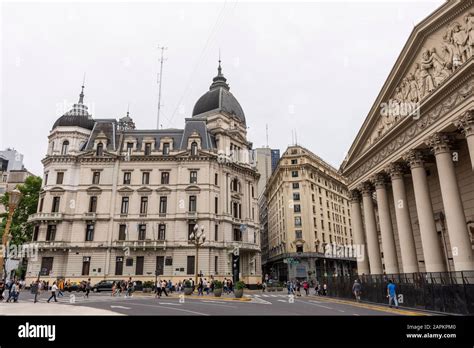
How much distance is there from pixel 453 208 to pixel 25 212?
5907 cm

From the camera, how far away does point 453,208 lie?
16.3 m

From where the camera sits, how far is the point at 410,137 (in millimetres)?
20203

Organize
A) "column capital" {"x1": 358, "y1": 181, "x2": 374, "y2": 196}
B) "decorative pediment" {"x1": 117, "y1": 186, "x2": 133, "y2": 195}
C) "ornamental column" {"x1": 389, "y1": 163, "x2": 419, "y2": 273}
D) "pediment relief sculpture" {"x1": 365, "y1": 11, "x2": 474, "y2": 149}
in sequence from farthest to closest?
"decorative pediment" {"x1": 117, "y1": 186, "x2": 133, "y2": 195} < "column capital" {"x1": 358, "y1": 181, "x2": 374, "y2": 196} < "ornamental column" {"x1": 389, "y1": 163, "x2": 419, "y2": 273} < "pediment relief sculpture" {"x1": 365, "y1": 11, "x2": 474, "y2": 149}

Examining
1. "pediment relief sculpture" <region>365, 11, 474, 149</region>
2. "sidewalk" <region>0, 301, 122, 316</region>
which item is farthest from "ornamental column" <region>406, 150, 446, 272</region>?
"sidewalk" <region>0, 301, 122, 316</region>

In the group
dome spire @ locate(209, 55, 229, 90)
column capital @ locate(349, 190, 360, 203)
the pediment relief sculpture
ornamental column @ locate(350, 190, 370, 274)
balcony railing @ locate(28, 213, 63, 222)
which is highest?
dome spire @ locate(209, 55, 229, 90)

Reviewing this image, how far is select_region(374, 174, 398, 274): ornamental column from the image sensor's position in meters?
23.3

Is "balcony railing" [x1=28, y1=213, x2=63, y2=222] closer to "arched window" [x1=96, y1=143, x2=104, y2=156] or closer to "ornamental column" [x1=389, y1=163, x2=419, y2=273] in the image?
"arched window" [x1=96, y1=143, x2=104, y2=156]

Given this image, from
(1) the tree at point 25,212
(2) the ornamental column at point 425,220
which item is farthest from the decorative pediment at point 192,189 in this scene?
(2) the ornamental column at point 425,220

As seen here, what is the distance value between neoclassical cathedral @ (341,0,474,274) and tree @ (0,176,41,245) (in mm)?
50876

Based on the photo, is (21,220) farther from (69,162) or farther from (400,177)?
(400,177)

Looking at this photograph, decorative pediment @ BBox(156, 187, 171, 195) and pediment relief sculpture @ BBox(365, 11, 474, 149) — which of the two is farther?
decorative pediment @ BBox(156, 187, 171, 195)

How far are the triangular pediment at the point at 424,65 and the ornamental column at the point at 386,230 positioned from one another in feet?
9.96
